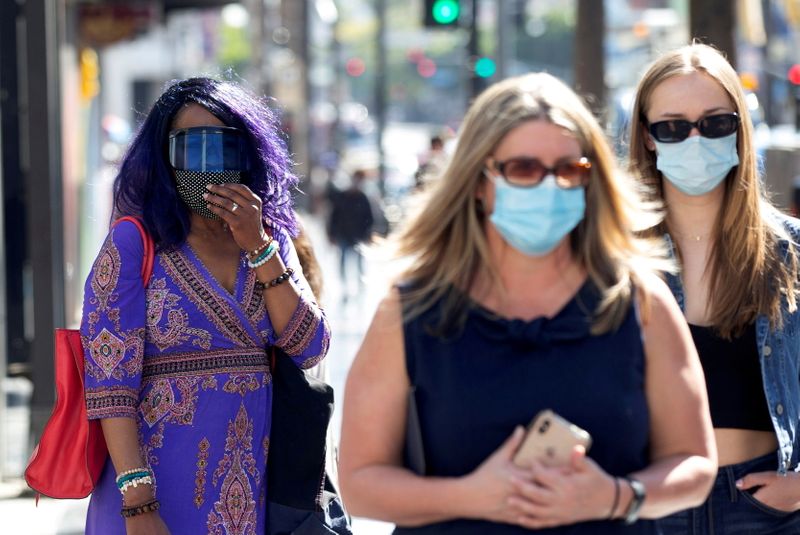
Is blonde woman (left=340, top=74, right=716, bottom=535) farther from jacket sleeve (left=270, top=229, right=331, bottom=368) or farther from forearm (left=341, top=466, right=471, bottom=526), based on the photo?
jacket sleeve (left=270, top=229, right=331, bottom=368)

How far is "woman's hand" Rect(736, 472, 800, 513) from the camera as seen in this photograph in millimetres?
3523

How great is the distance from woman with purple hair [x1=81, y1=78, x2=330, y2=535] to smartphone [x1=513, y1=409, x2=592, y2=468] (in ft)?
4.45

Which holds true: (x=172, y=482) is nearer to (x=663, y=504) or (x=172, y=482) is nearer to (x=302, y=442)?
(x=302, y=442)

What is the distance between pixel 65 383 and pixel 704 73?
183 centimetres

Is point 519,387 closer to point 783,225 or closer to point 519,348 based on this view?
point 519,348

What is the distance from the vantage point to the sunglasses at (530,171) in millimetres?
2695

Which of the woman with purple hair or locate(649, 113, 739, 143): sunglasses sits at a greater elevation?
locate(649, 113, 739, 143): sunglasses

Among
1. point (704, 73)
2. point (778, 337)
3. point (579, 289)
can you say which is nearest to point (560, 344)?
point (579, 289)

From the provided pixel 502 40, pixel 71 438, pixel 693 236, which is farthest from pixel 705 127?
pixel 502 40

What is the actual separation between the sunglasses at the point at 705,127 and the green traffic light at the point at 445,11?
444 inches

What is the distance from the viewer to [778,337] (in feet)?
11.7

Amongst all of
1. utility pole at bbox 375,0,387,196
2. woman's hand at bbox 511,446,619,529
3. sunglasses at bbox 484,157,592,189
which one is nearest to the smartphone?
woman's hand at bbox 511,446,619,529

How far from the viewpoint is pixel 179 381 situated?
368 centimetres

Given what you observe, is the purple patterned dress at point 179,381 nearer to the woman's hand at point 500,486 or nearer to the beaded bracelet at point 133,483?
the beaded bracelet at point 133,483
